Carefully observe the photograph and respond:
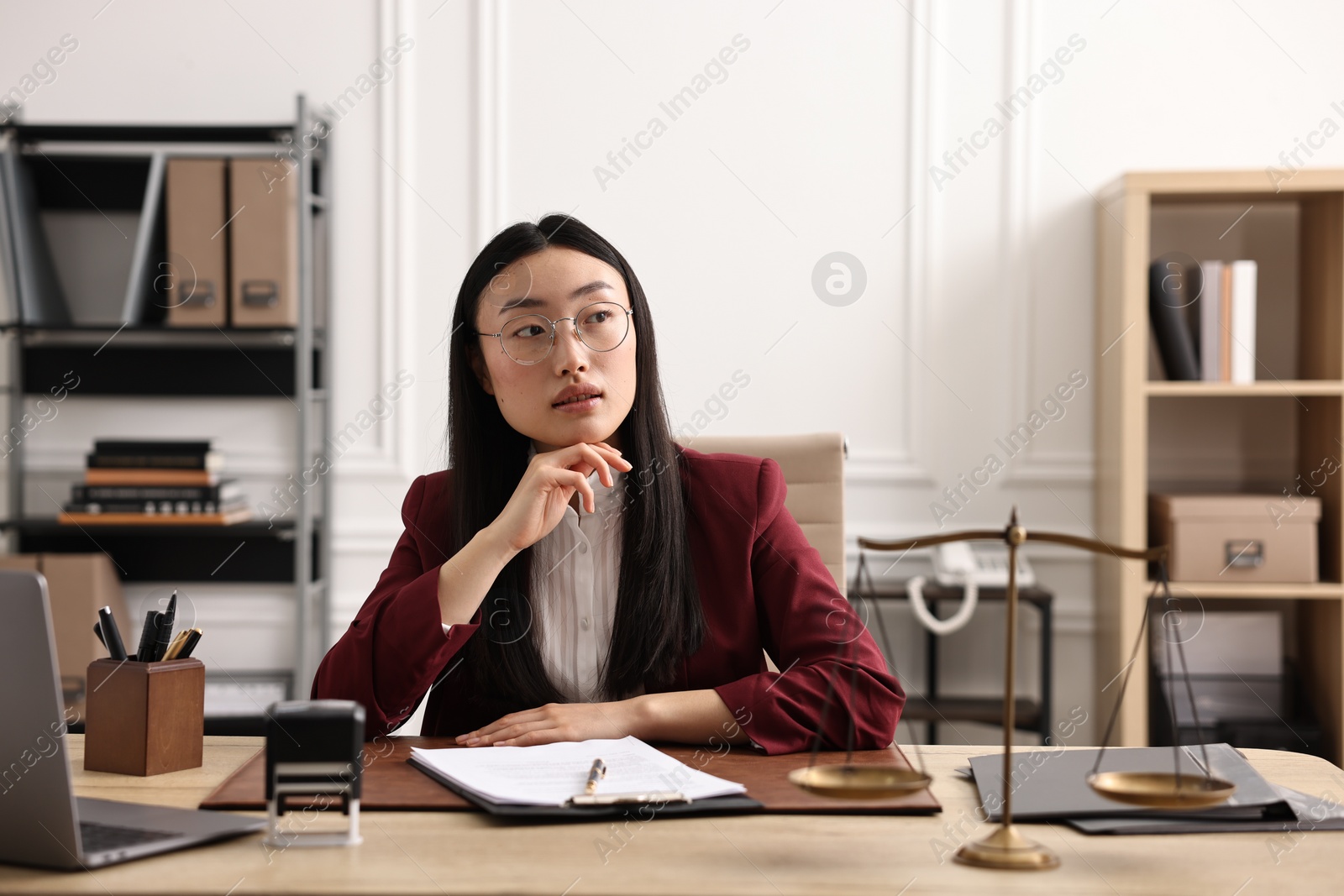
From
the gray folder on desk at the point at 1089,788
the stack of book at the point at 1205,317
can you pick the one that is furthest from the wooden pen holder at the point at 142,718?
the stack of book at the point at 1205,317

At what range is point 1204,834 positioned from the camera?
2.99ft

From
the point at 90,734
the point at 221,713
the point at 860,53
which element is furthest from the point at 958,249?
the point at 90,734

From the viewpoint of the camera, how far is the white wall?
294cm

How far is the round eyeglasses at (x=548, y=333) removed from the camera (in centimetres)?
139

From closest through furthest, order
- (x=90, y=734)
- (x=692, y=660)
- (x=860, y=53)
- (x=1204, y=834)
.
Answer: (x=1204, y=834), (x=90, y=734), (x=692, y=660), (x=860, y=53)

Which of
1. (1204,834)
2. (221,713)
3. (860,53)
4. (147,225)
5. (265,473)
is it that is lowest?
(221,713)

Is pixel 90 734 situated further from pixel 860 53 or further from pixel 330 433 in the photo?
pixel 860 53

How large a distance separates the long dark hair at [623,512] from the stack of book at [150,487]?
5.15 feet

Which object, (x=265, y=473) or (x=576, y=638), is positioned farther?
(x=265, y=473)

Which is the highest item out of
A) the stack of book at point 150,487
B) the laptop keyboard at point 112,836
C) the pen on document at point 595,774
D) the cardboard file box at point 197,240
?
the cardboard file box at point 197,240

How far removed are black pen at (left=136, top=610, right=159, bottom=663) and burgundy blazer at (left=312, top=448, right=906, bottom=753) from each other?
0.78 feet

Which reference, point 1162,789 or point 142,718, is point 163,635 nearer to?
point 142,718

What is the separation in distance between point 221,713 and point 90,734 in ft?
5.93

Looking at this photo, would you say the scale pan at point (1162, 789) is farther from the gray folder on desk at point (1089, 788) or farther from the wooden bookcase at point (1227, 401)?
the wooden bookcase at point (1227, 401)
